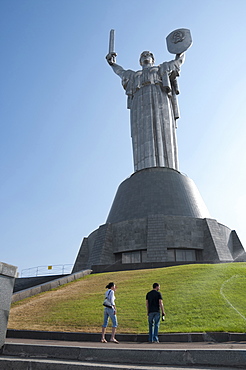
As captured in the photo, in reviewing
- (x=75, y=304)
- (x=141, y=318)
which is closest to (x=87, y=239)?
(x=75, y=304)

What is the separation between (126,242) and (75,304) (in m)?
13.5

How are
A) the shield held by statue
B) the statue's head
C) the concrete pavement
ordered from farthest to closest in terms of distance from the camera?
1. the statue's head
2. the shield held by statue
3. the concrete pavement

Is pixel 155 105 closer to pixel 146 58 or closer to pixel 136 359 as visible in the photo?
pixel 146 58

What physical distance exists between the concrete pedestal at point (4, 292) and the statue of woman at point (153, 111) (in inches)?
988

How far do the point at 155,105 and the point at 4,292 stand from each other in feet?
94.2

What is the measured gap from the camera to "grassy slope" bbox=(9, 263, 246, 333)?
8.55 m

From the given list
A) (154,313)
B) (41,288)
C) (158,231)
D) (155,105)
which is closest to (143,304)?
(154,313)

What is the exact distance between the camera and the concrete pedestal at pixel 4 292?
582 centimetres

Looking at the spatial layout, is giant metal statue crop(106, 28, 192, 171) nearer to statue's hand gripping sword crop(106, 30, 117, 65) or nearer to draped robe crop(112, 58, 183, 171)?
draped robe crop(112, 58, 183, 171)

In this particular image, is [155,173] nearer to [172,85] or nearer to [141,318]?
[172,85]

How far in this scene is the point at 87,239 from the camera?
2902 cm

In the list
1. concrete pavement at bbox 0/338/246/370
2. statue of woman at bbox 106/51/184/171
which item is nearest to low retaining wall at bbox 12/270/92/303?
concrete pavement at bbox 0/338/246/370

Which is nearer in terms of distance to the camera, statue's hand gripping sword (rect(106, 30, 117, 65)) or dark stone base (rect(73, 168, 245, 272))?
dark stone base (rect(73, 168, 245, 272))

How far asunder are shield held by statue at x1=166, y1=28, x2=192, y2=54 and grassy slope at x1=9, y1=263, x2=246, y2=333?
26.1m
